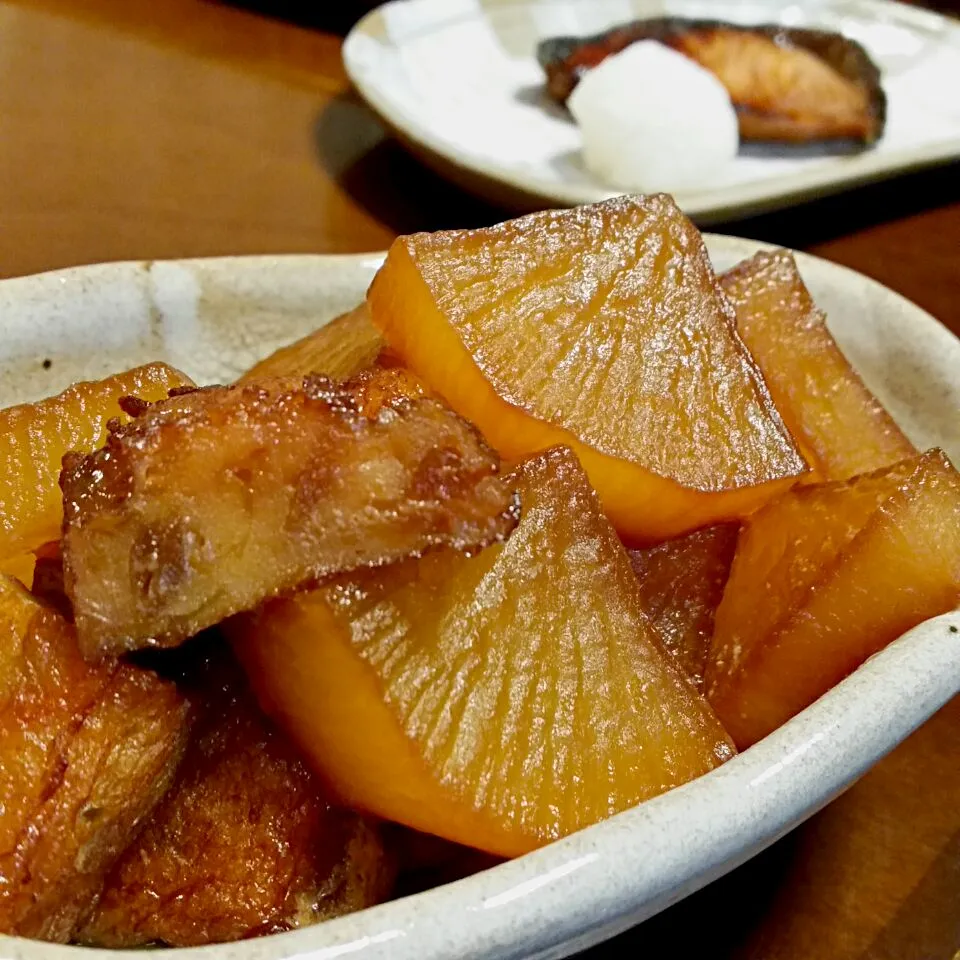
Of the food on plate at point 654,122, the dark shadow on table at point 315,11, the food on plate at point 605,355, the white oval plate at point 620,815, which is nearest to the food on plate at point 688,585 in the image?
the food on plate at point 605,355

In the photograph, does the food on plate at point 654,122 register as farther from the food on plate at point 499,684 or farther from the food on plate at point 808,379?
the food on plate at point 499,684

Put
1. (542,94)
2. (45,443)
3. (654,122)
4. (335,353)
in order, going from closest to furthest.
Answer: (45,443) < (335,353) < (654,122) < (542,94)

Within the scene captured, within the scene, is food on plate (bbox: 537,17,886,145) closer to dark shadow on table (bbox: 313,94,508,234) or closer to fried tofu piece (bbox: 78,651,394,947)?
dark shadow on table (bbox: 313,94,508,234)

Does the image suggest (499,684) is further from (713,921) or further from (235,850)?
(713,921)

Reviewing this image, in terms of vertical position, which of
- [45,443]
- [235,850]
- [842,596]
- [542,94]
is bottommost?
[542,94]

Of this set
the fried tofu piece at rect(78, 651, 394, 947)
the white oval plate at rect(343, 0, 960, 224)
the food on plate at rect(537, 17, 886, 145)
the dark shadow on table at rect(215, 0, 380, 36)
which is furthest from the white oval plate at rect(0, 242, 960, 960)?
the dark shadow on table at rect(215, 0, 380, 36)

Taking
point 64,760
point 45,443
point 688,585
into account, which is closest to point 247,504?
point 64,760
